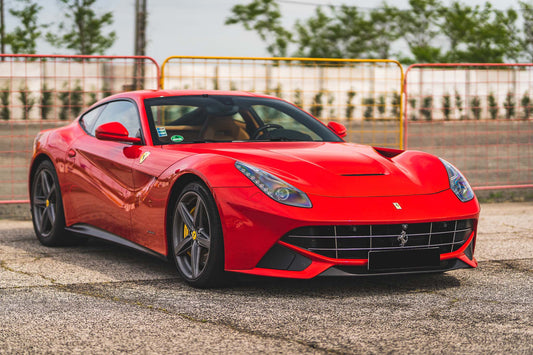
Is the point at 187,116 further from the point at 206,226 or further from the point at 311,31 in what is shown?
the point at 311,31

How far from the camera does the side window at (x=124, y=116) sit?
18.8 feet

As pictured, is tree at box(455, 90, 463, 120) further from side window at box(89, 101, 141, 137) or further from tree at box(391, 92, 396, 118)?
side window at box(89, 101, 141, 137)

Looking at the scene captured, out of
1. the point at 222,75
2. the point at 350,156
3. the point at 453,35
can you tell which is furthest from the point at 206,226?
the point at 453,35

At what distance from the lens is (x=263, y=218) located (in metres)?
4.32

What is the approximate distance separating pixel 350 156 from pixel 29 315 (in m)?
2.19

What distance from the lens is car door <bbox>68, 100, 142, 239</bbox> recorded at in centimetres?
551

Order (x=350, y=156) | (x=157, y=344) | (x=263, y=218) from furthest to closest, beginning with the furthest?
(x=350, y=156), (x=263, y=218), (x=157, y=344)

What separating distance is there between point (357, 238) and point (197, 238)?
977mm

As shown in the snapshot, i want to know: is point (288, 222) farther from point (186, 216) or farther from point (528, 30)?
point (528, 30)

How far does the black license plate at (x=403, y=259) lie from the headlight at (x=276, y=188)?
0.49 meters

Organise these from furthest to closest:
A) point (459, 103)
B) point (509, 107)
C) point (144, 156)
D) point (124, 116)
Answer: point (459, 103), point (509, 107), point (124, 116), point (144, 156)

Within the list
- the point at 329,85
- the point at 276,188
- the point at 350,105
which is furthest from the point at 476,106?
the point at 276,188

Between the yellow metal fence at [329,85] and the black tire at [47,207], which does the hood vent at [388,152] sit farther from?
the yellow metal fence at [329,85]

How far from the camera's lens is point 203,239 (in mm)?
4637
